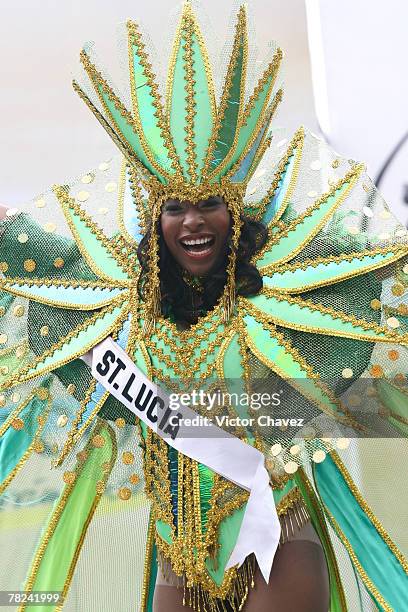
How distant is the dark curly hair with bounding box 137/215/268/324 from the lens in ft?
7.29

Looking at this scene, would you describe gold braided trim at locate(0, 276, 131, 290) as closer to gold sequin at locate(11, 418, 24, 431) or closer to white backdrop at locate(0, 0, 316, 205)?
gold sequin at locate(11, 418, 24, 431)

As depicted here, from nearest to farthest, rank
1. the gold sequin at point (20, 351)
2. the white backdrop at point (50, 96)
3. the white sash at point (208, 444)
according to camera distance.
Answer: the white sash at point (208, 444), the gold sequin at point (20, 351), the white backdrop at point (50, 96)

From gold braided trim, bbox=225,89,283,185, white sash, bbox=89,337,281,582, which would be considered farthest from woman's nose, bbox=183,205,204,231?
white sash, bbox=89,337,281,582

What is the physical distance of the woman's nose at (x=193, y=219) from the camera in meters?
2.12

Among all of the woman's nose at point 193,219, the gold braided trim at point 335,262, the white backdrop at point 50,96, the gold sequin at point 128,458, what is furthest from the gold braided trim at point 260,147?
the white backdrop at point 50,96

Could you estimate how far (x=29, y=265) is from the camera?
2.49 m

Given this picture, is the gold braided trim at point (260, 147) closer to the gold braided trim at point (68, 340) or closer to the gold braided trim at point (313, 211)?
the gold braided trim at point (313, 211)

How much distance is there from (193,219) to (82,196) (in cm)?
51

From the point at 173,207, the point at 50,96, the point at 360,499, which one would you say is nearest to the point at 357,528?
the point at 360,499

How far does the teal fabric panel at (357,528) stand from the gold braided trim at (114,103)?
79 centimetres

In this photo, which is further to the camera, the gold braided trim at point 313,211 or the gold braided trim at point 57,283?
the gold braided trim at point 57,283

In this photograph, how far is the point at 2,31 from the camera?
357cm

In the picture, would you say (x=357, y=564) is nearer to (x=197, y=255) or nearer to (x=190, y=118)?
(x=197, y=255)

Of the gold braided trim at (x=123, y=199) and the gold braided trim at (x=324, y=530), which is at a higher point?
the gold braided trim at (x=123, y=199)
